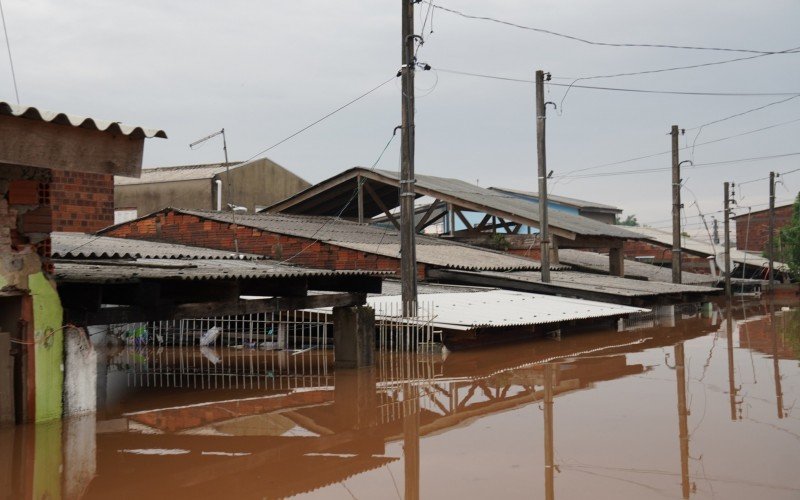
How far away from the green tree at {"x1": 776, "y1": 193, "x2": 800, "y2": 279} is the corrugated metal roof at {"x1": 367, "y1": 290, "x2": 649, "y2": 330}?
94.3 ft

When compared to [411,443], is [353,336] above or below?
above

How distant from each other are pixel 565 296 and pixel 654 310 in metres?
8.89

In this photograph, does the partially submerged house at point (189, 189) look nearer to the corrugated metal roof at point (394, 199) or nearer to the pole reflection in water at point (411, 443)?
the corrugated metal roof at point (394, 199)

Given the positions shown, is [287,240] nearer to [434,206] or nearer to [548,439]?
[434,206]

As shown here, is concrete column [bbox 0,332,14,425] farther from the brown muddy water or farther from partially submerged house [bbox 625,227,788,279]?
partially submerged house [bbox 625,227,788,279]

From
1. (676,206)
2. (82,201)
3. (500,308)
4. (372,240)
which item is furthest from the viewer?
(676,206)

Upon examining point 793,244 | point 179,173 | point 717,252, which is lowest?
point 717,252

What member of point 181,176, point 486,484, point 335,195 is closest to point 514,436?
point 486,484

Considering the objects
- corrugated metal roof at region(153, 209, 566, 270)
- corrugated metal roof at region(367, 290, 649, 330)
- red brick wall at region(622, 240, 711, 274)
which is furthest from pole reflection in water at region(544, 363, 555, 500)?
red brick wall at region(622, 240, 711, 274)

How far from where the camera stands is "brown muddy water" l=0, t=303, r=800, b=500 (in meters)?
7.26

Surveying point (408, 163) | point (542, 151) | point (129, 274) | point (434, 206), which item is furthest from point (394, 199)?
point (129, 274)

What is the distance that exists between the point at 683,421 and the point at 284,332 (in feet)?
34.7

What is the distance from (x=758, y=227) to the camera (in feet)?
190

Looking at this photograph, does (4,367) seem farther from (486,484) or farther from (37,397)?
(486,484)
